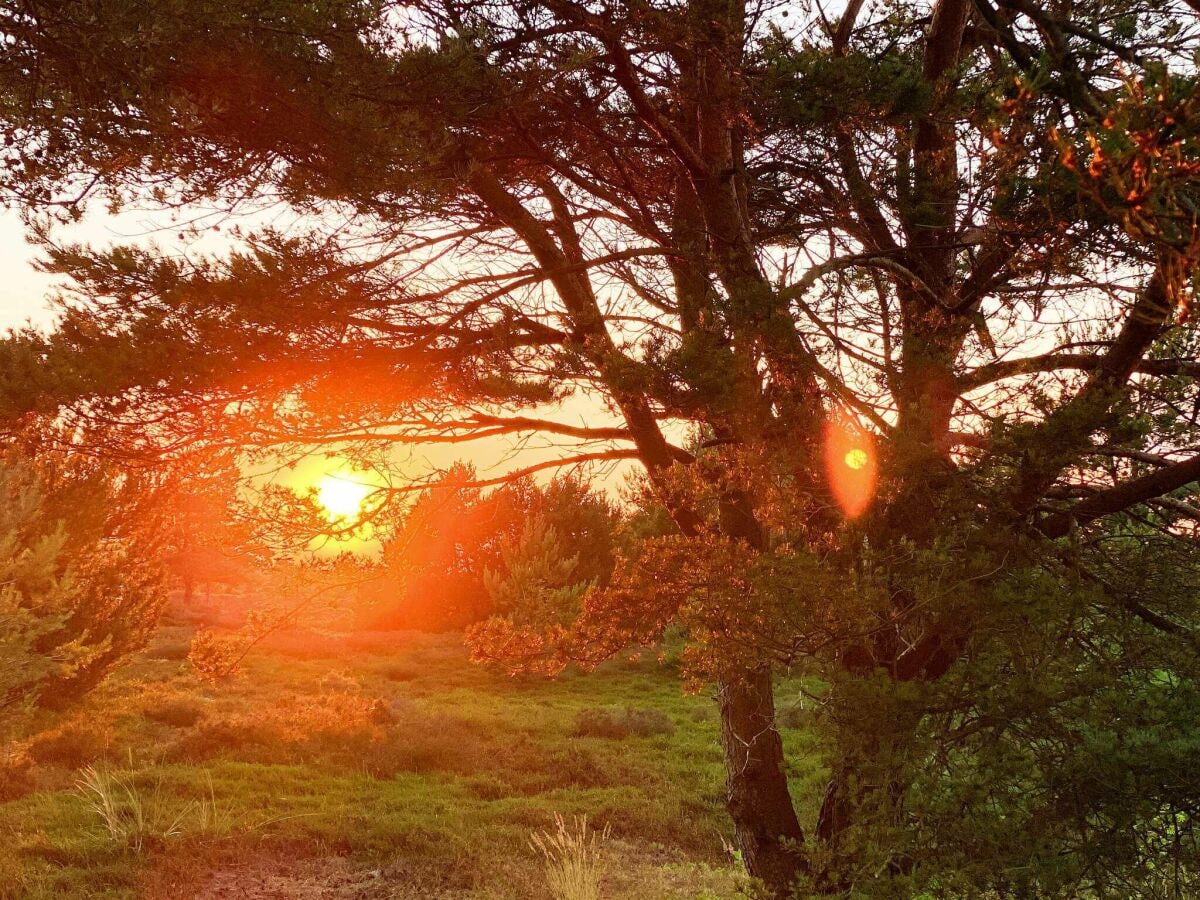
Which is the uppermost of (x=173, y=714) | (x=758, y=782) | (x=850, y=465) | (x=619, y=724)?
(x=850, y=465)

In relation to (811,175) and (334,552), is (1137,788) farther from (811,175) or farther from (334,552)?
(334,552)

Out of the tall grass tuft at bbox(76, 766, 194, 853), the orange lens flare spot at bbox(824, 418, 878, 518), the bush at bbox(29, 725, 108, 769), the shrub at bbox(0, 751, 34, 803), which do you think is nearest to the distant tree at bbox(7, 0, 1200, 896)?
the orange lens flare spot at bbox(824, 418, 878, 518)

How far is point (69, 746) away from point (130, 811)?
3850 mm

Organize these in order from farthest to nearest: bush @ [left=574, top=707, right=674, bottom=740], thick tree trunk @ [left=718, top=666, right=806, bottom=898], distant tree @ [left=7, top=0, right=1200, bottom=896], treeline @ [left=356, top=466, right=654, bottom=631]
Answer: bush @ [left=574, top=707, right=674, bottom=740] → treeline @ [left=356, top=466, right=654, bottom=631] → thick tree trunk @ [left=718, top=666, right=806, bottom=898] → distant tree @ [left=7, top=0, right=1200, bottom=896]

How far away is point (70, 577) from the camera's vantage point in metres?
8.88

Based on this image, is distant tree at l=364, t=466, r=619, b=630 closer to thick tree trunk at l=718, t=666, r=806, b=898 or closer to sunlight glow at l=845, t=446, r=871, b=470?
thick tree trunk at l=718, t=666, r=806, b=898

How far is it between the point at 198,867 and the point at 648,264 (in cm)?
763

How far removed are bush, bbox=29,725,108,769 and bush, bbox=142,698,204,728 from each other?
6.74 ft

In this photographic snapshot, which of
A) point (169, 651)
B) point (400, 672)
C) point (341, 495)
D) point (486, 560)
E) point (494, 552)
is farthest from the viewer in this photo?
point (486, 560)

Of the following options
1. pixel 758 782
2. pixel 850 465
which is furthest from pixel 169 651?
pixel 850 465

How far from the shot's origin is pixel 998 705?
322cm

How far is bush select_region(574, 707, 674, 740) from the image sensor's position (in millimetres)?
14891

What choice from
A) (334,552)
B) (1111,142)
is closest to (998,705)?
(1111,142)

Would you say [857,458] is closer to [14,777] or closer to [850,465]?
[850,465]
